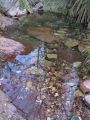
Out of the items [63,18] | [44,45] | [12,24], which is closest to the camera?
[44,45]

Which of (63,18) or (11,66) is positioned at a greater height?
(11,66)

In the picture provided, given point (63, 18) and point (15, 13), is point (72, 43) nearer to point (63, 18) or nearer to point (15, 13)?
point (63, 18)

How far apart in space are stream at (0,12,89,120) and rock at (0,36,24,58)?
5.4 inches

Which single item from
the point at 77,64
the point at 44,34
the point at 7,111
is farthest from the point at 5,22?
the point at 7,111

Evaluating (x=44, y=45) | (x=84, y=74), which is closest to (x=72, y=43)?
(x=44, y=45)

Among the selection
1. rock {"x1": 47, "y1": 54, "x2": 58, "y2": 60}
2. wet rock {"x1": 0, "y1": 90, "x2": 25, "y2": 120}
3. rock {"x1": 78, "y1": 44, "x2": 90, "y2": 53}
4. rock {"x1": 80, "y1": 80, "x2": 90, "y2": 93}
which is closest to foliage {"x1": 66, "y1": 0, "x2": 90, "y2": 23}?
rock {"x1": 78, "y1": 44, "x2": 90, "y2": 53}

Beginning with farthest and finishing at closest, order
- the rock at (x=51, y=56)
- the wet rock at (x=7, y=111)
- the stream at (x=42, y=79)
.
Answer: the rock at (x=51, y=56), the stream at (x=42, y=79), the wet rock at (x=7, y=111)

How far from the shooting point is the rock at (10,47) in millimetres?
4648

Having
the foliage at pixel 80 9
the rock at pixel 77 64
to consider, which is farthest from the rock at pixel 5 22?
the rock at pixel 77 64

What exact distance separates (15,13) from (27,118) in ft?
16.4

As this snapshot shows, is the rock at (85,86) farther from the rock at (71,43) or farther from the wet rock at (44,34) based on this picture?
the wet rock at (44,34)

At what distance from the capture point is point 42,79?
387 cm

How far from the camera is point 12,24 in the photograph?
21.8 feet

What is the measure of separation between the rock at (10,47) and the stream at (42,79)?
0.45ft
